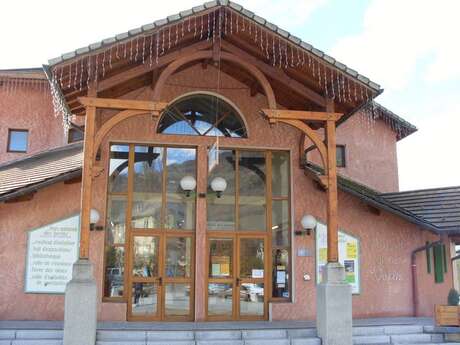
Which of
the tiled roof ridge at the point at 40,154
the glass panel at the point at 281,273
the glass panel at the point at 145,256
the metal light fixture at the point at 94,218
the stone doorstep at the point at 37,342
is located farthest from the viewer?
the tiled roof ridge at the point at 40,154

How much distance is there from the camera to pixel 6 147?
1482 centimetres

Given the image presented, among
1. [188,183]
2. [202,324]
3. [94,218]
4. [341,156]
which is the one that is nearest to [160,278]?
[202,324]

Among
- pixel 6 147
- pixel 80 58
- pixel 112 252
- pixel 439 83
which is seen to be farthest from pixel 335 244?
pixel 439 83

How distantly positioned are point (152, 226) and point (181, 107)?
2.75m

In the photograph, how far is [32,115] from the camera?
15.1 metres

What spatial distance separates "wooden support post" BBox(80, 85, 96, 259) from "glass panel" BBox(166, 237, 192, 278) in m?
2.60

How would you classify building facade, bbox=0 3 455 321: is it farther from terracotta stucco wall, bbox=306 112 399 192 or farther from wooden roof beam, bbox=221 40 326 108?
terracotta stucco wall, bbox=306 112 399 192

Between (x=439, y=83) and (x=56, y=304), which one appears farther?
(x=439, y=83)

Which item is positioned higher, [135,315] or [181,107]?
[181,107]

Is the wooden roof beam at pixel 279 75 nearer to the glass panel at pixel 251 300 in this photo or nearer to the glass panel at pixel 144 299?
the glass panel at pixel 251 300

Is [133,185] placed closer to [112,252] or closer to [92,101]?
[112,252]

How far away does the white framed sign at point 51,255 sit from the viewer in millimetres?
11273

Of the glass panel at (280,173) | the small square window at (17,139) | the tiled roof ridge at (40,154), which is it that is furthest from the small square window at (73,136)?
the glass panel at (280,173)

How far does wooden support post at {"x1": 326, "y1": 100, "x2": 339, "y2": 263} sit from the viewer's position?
10.1 meters
